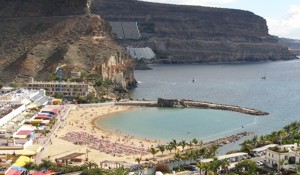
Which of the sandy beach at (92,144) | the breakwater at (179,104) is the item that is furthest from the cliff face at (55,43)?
the sandy beach at (92,144)

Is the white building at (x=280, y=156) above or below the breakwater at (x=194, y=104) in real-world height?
above

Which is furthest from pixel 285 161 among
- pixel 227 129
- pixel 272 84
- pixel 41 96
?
pixel 272 84

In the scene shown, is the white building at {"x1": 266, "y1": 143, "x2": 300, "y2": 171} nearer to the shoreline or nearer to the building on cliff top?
the shoreline

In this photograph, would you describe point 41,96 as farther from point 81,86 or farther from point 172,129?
point 172,129

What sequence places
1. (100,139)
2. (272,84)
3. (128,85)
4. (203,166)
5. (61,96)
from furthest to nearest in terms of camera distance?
(272,84) → (128,85) → (61,96) → (100,139) → (203,166)

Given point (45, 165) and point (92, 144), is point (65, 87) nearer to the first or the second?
point (92, 144)

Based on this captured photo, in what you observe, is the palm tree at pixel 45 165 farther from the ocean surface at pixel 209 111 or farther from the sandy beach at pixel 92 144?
the ocean surface at pixel 209 111
